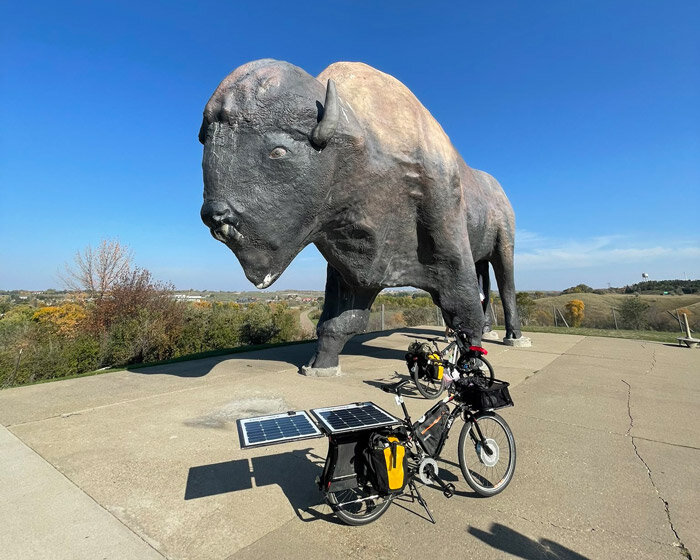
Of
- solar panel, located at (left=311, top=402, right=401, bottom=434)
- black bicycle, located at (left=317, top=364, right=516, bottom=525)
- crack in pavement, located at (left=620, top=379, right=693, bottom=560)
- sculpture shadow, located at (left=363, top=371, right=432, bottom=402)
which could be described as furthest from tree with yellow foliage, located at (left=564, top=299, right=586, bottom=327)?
solar panel, located at (left=311, top=402, right=401, bottom=434)

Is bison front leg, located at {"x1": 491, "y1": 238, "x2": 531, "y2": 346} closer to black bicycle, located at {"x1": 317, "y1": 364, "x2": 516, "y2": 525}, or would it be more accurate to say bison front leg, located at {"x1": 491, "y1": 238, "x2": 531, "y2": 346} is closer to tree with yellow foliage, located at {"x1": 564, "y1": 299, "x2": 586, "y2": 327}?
black bicycle, located at {"x1": 317, "y1": 364, "x2": 516, "y2": 525}

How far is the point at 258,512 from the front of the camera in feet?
9.34

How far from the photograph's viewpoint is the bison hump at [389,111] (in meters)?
5.78

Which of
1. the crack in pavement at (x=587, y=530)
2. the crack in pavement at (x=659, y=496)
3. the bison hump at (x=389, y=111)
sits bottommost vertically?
the crack in pavement at (x=587, y=530)

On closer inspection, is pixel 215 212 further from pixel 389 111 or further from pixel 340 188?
pixel 389 111

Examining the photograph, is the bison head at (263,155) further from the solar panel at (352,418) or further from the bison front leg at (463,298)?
the bison front leg at (463,298)

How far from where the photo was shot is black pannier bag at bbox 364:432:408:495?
8.26 feet

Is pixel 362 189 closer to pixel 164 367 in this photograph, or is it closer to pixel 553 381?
pixel 553 381

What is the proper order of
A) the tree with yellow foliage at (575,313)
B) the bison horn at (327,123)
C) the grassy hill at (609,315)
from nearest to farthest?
the bison horn at (327,123)
the grassy hill at (609,315)
the tree with yellow foliage at (575,313)

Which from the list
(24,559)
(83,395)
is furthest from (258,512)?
(83,395)

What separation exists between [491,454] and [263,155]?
12.7 feet

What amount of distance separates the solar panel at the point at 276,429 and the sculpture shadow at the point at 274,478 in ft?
2.26

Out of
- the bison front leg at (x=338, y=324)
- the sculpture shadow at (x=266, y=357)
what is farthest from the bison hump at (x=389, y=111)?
the sculpture shadow at (x=266, y=357)

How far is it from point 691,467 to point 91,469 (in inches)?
215
